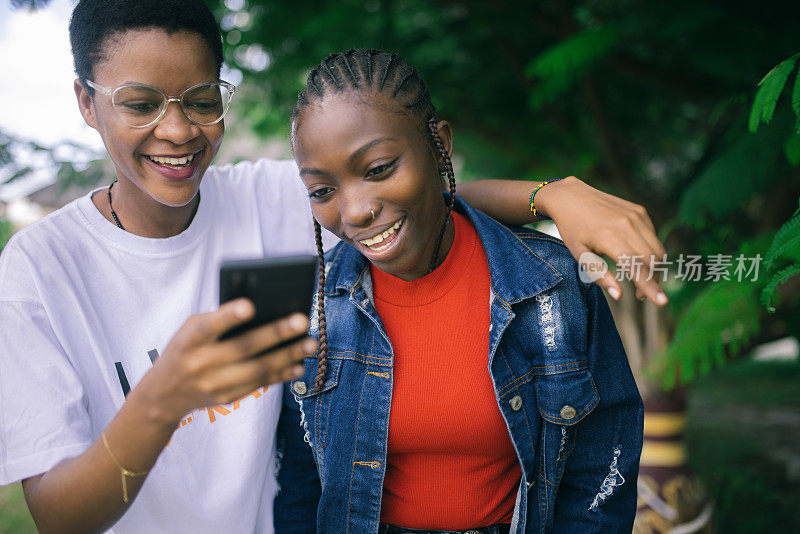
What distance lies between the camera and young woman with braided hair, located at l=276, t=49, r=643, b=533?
5.92 ft

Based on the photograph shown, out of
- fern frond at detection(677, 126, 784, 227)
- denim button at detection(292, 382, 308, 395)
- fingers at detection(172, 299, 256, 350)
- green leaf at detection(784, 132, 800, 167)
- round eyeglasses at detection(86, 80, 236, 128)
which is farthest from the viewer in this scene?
fern frond at detection(677, 126, 784, 227)

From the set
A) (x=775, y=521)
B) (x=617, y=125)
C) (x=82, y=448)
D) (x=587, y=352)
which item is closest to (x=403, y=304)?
(x=587, y=352)

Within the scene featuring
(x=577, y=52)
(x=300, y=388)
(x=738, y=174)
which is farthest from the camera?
(x=577, y=52)

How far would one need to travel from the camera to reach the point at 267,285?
1214mm

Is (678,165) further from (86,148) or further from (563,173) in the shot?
(86,148)

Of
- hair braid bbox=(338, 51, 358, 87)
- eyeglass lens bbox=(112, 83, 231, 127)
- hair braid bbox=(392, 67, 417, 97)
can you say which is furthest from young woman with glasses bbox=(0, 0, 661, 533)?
hair braid bbox=(392, 67, 417, 97)

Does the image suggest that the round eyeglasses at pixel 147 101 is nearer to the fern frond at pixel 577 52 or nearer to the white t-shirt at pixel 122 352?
the white t-shirt at pixel 122 352

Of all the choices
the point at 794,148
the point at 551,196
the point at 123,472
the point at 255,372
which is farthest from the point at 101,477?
the point at 794,148

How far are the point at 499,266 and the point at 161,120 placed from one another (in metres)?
1.13

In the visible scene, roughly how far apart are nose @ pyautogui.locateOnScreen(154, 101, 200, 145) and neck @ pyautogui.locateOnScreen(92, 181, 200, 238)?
0.90 feet

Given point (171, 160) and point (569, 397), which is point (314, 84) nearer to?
point (171, 160)

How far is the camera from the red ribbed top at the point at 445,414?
6.12 ft

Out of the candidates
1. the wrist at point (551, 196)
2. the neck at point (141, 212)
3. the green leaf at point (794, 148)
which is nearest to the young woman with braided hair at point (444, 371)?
the wrist at point (551, 196)

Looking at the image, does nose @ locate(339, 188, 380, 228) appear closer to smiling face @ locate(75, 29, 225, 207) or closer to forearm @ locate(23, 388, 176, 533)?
smiling face @ locate(75, 29, 225, 207)
